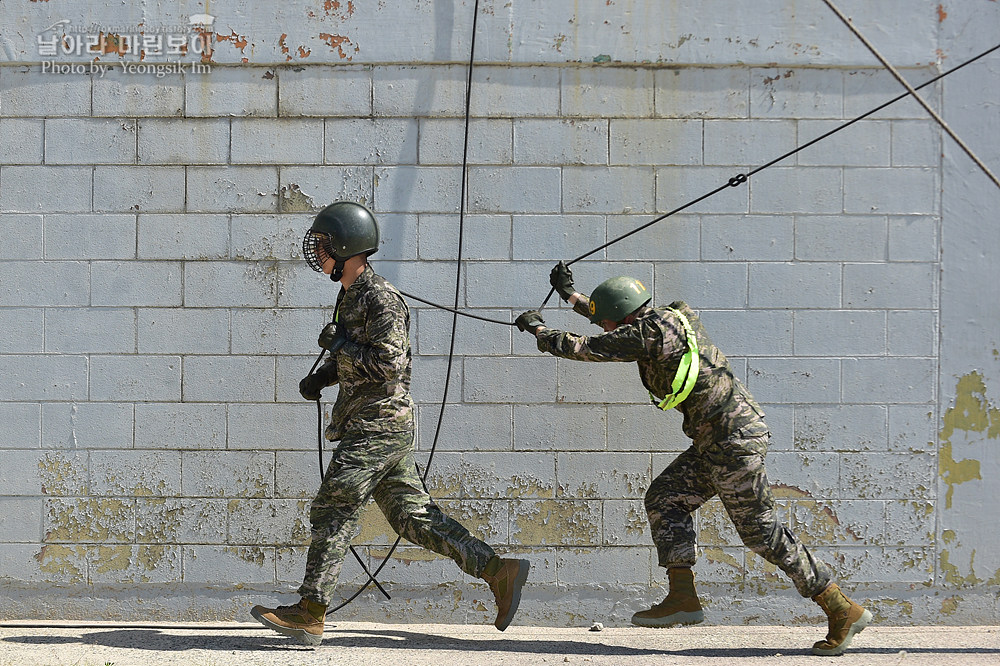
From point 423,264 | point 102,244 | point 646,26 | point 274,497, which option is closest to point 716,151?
point 646,26

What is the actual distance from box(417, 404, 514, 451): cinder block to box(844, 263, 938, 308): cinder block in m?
1.78

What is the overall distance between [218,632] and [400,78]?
2.78 metres

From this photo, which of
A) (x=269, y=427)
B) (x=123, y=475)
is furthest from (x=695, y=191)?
(x=123, y=475)

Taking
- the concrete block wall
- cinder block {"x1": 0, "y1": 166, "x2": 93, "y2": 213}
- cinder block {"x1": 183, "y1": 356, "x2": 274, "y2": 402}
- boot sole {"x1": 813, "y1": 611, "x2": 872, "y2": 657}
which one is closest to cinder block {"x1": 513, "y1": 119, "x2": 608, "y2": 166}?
the concrete block wall

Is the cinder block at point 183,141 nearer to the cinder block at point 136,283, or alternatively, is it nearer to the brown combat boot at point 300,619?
the cinder block at point 136,283

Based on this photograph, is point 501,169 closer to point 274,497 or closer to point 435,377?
point 435,377

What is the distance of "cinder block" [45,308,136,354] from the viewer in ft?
15.6

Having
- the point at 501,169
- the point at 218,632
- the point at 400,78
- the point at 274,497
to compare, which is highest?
the point at 400,78

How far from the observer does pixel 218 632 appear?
4.50 metres

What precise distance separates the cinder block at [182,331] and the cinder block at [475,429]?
3.54ft

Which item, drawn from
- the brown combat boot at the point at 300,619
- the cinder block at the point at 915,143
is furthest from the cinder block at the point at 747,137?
the brown combat boot at the point at 300,619

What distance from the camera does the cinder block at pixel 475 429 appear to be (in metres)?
4.74

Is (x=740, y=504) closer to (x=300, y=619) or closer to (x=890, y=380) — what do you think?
(x=890, y=380)

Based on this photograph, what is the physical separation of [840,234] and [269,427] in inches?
116
